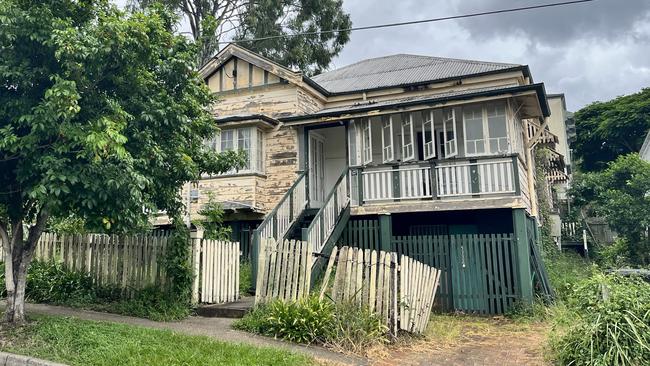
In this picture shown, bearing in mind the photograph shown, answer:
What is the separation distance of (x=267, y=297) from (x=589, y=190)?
18.8m

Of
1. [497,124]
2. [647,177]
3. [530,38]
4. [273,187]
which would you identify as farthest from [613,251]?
[273,187]

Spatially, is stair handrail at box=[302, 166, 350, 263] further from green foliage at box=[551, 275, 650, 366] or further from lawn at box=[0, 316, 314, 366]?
green foliage at box=[551, 275, 650, 366]

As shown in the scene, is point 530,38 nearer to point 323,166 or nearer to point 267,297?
point 323,166

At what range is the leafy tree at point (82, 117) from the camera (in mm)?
5777

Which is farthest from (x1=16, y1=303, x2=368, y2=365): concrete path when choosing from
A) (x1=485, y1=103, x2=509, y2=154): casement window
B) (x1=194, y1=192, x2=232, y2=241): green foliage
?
(x1=485, y1=103, x2=509, y2=154): casement window

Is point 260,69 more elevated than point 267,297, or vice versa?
point 260,69

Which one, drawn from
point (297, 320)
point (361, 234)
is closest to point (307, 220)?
point (361, 234)

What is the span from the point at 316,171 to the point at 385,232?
3535 mm

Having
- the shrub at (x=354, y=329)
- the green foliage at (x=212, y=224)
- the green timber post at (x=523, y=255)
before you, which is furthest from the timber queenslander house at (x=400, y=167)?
the shrub at (x=354, y=329)

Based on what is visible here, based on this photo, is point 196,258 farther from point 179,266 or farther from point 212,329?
point 212,329

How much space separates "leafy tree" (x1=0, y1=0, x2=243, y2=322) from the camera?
19.0 feet

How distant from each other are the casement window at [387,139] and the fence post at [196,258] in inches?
200

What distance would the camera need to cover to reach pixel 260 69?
557 inches

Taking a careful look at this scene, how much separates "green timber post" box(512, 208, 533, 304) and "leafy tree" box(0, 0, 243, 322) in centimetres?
673
